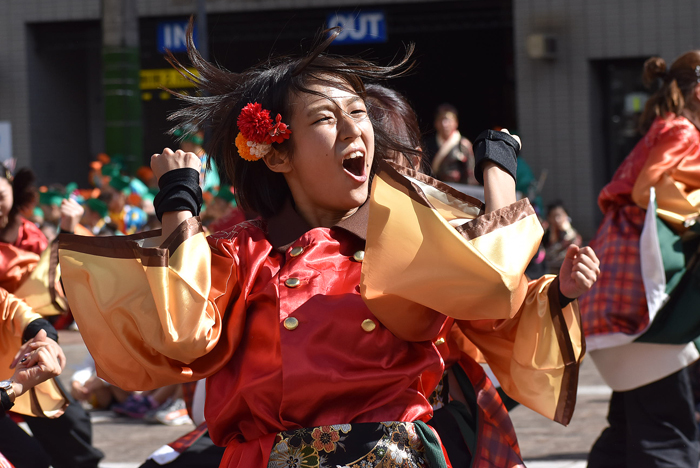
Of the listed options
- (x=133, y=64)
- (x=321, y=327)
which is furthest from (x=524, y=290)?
(x=133, y=64)

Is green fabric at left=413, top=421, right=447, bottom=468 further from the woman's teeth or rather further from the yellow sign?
the yellow sign

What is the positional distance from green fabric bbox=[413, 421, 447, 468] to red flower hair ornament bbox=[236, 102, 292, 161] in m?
0.72

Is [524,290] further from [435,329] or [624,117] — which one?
[624,117]

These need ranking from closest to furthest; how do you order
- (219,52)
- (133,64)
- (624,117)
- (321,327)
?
(321,327) → (133,64) → (624,117) → (219,52)

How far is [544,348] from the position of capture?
228cm

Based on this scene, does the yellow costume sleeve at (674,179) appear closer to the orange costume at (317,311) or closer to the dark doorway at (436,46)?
the orange costume at (317,311)

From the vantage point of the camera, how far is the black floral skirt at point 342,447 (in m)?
2.07

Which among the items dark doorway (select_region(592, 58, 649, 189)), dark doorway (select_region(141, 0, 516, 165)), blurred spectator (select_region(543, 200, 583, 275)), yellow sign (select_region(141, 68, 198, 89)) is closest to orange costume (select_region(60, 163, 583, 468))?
blurred spectator (select_region(543, 200, 583, 275))

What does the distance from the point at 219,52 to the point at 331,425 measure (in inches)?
487

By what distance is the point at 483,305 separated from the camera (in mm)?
1935

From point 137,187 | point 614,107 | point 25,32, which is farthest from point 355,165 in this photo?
point 25,32

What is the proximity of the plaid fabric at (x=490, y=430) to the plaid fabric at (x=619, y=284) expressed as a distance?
5.07ft

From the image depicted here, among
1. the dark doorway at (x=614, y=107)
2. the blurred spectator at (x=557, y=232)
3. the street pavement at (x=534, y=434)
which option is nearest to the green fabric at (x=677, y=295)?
the street pavement at (x=534, y=434)

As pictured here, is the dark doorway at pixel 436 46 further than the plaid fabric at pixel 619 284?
Yes
